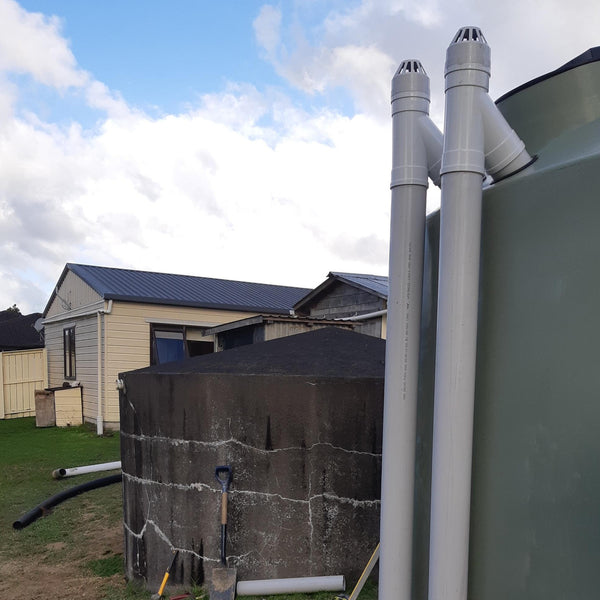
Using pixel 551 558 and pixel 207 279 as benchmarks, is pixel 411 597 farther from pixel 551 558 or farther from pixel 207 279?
pixel 207 279

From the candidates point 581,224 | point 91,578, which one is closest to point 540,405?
point 581,224

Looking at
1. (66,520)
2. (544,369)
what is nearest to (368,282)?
(66,520)

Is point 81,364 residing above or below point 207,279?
below

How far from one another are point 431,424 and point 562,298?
838 mm

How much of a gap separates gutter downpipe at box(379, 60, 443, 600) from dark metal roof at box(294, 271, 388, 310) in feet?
27.2

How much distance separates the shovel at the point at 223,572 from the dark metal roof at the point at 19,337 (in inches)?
871

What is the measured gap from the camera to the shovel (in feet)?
12.8

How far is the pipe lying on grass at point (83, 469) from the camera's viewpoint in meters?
8.16

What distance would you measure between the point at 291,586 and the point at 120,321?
396 inches

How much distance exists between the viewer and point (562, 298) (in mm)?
1814

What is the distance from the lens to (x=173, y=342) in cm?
1388

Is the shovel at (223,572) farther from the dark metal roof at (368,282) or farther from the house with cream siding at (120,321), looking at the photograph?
the house with cream siding at (120,321)

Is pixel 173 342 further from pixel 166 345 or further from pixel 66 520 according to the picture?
pixel 66 520

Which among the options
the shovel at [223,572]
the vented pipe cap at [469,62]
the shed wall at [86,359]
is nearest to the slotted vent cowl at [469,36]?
the vented pipe cap at [469,62]
